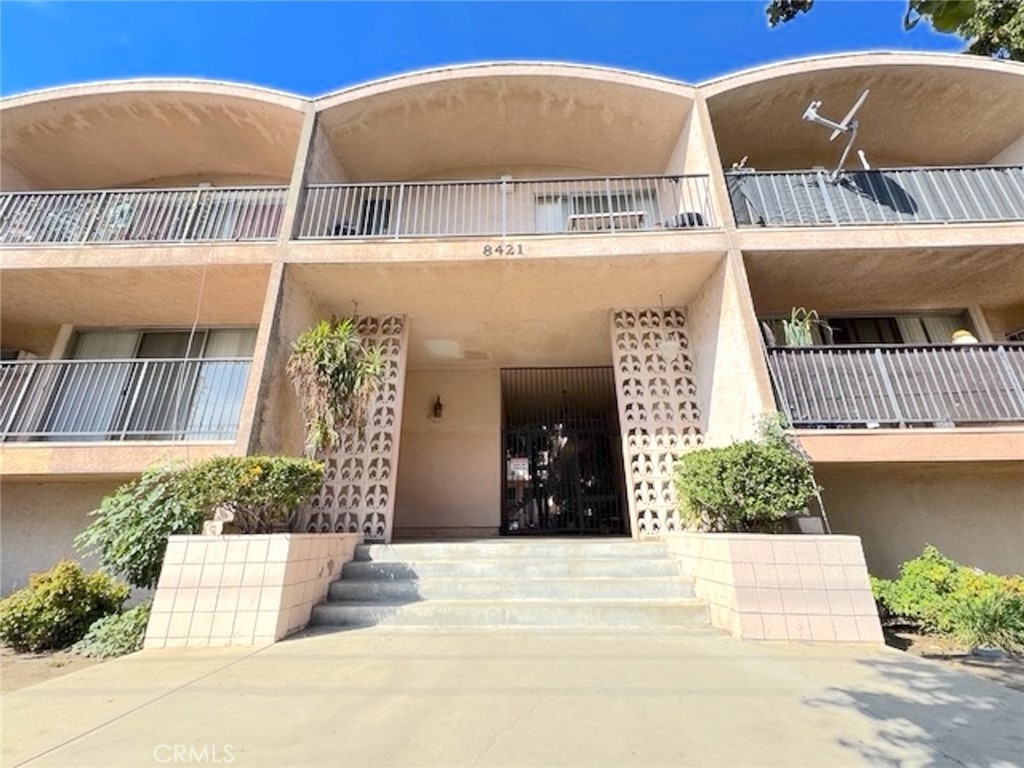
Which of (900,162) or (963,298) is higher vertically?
(900,162)

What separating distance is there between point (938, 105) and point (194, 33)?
1351 centimetres

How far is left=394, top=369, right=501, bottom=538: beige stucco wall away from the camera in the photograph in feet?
29.6

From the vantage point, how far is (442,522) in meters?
8.98

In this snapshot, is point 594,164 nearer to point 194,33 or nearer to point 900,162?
point 900,162

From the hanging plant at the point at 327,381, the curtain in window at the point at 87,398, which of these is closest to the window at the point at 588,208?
the hanging plant at the point at 327,381

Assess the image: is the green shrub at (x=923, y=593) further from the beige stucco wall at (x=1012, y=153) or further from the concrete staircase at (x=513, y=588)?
the beige stucco wall at (x=1012, y=153)

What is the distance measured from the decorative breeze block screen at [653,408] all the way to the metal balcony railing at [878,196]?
2033 mm

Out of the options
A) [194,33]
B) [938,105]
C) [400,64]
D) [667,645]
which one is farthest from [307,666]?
[938,105]

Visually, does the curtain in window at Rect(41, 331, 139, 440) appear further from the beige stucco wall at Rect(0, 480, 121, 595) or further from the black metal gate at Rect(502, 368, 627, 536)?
the black metal gate at Rect(502, 368, 627, 536)

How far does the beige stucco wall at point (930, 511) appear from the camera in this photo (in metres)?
6.27

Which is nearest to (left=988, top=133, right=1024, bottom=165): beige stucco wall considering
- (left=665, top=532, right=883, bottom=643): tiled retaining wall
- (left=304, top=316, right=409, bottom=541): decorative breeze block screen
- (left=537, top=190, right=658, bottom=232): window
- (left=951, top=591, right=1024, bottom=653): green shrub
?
(left=537, top=190, right=658, bottom=232): window

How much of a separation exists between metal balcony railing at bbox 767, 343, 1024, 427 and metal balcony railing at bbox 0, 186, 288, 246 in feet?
26.3

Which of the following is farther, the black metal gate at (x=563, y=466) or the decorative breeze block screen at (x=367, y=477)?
the black metal gate at (x=563, y=466)

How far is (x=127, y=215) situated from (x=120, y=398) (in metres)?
2.98
